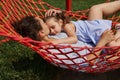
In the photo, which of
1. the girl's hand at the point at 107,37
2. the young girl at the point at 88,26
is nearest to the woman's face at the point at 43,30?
the young girl at the point at 88,26

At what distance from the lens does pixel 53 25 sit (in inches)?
95.7

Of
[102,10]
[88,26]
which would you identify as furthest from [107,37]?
[102,10]

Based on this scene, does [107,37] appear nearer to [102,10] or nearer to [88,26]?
[88,26]

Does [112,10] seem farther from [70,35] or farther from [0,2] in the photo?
[0,2]

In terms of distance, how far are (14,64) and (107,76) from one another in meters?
0.67

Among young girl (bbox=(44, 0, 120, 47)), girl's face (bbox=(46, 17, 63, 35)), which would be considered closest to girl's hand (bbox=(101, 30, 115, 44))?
A: young girl (bbox=(44, 0, 120, 47))

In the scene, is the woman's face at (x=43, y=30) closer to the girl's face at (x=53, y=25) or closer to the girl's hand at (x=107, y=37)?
the girl's face at (x=53, y=25)

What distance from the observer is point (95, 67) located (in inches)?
84.8

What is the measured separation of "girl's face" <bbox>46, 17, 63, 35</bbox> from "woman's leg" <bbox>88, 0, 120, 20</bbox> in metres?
0.34

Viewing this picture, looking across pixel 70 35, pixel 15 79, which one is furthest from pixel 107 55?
pixel 15 79

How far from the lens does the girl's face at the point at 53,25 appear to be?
243cm

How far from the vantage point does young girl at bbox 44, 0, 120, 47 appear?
2391 mm

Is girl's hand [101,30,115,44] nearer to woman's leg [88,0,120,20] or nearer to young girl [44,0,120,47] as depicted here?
young girl [44,0,120,47]

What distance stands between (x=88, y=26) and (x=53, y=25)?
30 cm
